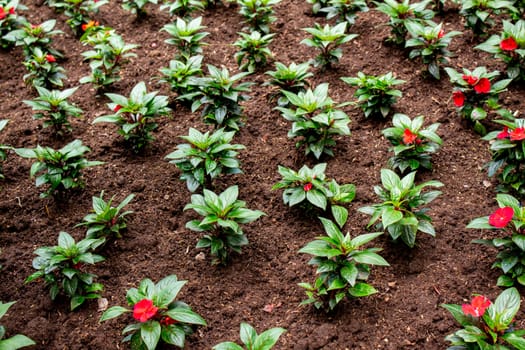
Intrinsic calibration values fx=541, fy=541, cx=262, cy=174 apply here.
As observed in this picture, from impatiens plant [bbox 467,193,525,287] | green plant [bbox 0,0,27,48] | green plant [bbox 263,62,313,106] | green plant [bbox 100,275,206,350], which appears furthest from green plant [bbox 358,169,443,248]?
green plant [bbox 0,0,27,48]

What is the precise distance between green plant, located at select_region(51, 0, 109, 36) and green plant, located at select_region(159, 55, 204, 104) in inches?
65.6

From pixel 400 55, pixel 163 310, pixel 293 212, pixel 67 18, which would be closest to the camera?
pixel 163 310

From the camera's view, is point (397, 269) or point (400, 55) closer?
point (397, 269)

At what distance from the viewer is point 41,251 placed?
11.7ft

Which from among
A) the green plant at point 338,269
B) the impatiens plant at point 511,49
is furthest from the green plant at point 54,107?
the impatiens plant at point 511,49

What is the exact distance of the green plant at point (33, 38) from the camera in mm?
5637

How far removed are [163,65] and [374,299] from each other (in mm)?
3331

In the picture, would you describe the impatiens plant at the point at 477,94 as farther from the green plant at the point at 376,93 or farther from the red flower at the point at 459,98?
the green plant at the point at 376,93

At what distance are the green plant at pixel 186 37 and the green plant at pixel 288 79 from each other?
37.3 inches

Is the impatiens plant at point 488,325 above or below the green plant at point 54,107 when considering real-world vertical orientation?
below

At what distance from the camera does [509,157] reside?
13.0 ft

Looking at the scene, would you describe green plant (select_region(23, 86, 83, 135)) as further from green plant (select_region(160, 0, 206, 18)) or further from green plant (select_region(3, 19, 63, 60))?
green plant (select_region(160, 0, 206, 18))

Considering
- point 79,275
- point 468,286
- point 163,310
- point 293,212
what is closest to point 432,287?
point 468,286

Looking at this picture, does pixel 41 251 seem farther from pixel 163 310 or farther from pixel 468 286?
pixel 468 286
